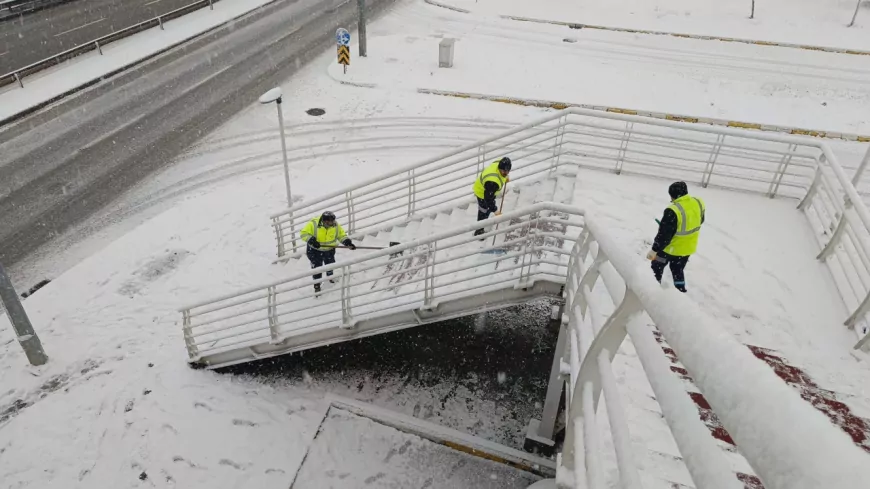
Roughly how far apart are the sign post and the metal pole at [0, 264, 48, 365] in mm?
13991

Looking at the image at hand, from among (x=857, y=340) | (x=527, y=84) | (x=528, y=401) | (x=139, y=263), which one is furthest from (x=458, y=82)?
(x=857, y=340)

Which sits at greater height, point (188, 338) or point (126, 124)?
point (188, 338)

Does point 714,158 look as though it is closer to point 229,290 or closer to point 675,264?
point 675,264

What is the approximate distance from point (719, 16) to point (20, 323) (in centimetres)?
3427

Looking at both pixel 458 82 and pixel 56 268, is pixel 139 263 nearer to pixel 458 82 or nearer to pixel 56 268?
pixel 56 268

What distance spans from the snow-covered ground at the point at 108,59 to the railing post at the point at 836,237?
21293mm

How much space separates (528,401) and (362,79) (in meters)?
15.3

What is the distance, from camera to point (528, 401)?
337 inches

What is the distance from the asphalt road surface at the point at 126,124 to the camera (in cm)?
1318

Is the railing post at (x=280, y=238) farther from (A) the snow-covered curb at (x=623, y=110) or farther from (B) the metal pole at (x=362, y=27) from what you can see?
(B) the metal pole at (x=362, y=27)

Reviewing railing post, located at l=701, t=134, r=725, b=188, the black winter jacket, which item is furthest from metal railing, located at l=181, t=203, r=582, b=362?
railing post, located at l=701, t=134, r=725, b=188

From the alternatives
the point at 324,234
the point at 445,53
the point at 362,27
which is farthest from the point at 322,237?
the point at 362,27

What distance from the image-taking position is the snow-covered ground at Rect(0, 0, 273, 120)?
731 inches

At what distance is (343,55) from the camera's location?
2045 centimetres
